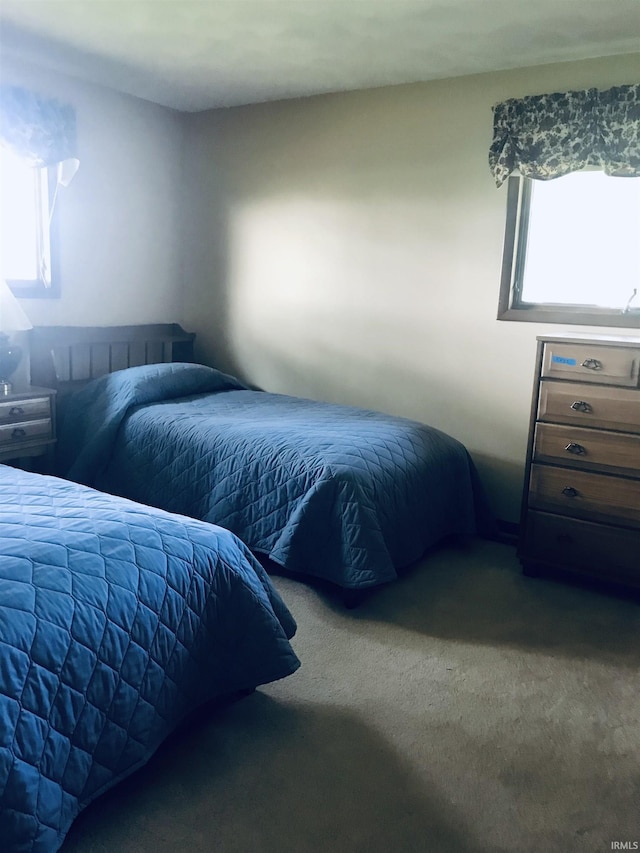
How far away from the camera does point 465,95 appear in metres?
3.47

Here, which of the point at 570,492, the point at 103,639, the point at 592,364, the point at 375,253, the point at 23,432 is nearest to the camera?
the point at 103,639

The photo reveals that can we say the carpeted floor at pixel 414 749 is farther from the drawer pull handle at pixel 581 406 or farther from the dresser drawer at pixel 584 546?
the drawer pull handle at pixel 581 406

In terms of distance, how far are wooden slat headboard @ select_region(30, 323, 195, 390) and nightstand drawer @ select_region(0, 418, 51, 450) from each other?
44 cm

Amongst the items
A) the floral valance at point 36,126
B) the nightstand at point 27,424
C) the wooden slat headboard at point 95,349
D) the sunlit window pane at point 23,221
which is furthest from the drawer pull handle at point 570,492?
the floral valance at point 36,126

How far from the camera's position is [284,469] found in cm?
286

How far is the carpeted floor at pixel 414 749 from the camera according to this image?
63.4 inches

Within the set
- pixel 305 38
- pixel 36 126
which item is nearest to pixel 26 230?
pixel 36 126

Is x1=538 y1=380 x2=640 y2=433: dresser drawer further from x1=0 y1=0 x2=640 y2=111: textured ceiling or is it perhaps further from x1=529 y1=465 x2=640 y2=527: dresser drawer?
x1=0 y1=0 x2=640 y2=111: textured ceiling

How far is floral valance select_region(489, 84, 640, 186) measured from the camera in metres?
3.01

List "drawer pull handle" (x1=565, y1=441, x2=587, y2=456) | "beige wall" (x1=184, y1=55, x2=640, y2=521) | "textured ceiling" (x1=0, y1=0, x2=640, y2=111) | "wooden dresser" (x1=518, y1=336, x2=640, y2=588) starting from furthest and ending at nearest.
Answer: "beige wall" (x1=184, y1=55, x2=640, y2=521)
"drawer pull handle" (x1=565, y1=441, x2=587, y2=456)
"wooden dresser" (x1=518, y1=336, x2=640, y2=588)
"textured ceiling" (x1=0, y1=0, x2=640, y2=111)

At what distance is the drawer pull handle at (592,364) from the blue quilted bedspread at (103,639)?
1637 millimetres

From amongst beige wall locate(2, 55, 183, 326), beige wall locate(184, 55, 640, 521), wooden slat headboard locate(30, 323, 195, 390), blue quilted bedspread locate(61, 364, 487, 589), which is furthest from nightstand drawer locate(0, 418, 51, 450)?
beige wall locate(184, 55, 640, 521)

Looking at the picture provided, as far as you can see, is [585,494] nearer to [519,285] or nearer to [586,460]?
[586,460]

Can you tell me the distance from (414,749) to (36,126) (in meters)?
3.33
